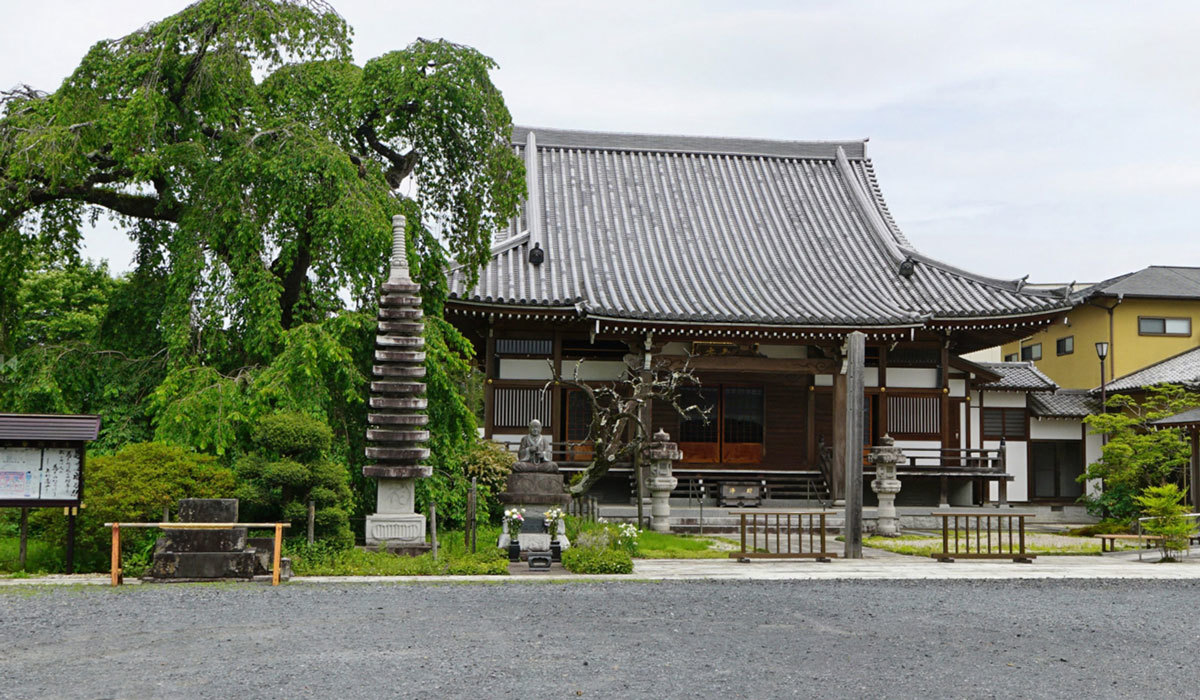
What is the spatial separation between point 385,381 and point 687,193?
1397cm

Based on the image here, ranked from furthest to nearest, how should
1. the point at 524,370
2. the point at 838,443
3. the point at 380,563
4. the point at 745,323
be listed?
the point at 524,370
the point at 838,443
the point at 745,323
the point at 380,563

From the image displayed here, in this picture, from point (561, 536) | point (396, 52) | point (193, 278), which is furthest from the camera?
point (396, 52)

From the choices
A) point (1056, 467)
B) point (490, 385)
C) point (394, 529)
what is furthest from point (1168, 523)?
point (1056, 467)

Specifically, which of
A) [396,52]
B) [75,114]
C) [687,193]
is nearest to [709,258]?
[687,193]

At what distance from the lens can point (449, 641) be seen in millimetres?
7332

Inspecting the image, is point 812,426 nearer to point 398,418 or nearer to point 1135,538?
point 1135,538

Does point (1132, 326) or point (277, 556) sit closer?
point (277, 556)

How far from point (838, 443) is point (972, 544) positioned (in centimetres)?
441

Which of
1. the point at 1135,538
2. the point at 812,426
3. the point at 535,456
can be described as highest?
the point at 812,426

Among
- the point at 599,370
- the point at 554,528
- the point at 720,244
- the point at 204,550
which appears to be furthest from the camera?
the point at 720,244

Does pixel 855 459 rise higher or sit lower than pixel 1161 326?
lower

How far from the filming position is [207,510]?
10484 millimetres

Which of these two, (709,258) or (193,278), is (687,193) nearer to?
(709,258)

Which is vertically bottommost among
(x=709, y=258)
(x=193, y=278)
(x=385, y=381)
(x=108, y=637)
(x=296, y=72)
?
(x=108, y=637)
